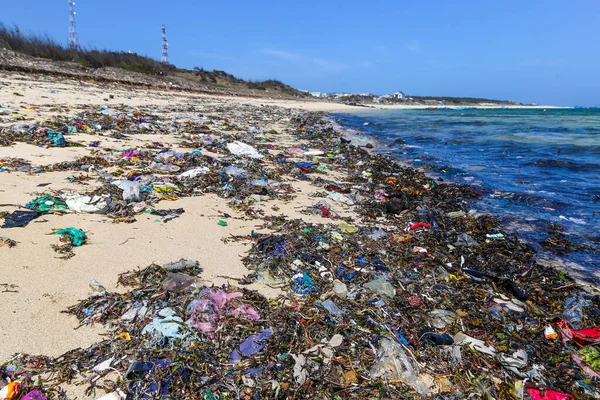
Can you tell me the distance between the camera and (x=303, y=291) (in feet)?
9.41

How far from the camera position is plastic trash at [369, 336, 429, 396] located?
2.08 metres

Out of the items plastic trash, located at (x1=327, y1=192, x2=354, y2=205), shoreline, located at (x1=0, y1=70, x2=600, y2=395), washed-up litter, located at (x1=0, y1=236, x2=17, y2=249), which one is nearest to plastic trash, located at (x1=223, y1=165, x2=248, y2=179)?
shoreline, located at (x1=0, y1=70, x2=600, y2=395)

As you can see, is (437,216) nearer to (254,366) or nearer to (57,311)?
(254,366)

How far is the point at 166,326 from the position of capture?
7.29 feet

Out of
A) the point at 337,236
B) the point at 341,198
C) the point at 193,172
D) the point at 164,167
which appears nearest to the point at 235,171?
the point at 193,172

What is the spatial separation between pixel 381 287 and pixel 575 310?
5.87ft

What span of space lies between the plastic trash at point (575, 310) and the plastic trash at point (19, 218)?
205 inches

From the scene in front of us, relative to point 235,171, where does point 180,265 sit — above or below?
below

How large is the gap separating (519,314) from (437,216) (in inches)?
93.5

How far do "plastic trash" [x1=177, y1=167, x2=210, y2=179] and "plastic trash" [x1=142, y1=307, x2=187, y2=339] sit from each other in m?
3.54

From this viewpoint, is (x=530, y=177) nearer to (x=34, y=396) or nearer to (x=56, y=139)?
(x=34, y=396)

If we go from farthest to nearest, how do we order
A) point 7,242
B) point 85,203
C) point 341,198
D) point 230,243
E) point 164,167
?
1. point 164,167
2. point 341,198
3. point 85,203
4. point 230,243
5. point 7,242

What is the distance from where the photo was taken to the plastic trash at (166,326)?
2.17 meters

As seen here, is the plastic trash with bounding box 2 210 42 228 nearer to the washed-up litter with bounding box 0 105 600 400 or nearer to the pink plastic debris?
the washed-up litter with bounding box 0 105 600 400
